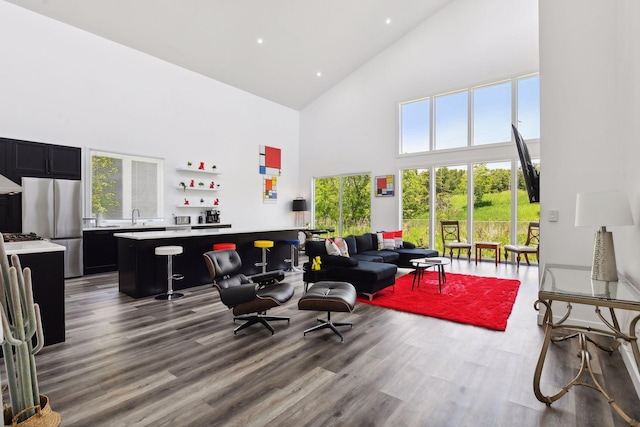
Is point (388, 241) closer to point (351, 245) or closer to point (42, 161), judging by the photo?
point (351, 245)

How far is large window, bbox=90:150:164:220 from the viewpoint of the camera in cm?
635

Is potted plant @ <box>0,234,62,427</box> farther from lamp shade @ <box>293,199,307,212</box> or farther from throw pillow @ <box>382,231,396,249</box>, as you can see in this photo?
lamp shade @ <box>293,199,307,212</box>

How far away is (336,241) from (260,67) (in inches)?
207

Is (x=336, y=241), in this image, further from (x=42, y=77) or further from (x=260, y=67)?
(x=42, y=77)

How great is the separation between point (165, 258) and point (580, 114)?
5.60m

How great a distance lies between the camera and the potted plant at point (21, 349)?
1.38 metres

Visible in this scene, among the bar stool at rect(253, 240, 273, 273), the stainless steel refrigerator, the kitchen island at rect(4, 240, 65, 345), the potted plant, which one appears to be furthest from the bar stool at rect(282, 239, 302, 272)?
the potted plant

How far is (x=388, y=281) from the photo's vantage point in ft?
16.0

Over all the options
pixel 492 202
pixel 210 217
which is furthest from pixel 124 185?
pixel 492 202

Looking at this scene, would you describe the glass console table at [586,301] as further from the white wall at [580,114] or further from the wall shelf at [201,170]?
the wall shelf at [201,170]

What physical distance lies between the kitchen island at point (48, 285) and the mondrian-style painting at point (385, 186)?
23.6ft

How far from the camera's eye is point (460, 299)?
176 inches

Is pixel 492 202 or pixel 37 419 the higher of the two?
pixel 492 202

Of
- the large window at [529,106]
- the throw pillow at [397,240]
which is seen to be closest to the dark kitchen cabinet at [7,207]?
the throw pillow at [397,240]
